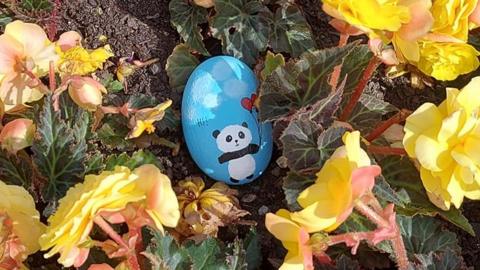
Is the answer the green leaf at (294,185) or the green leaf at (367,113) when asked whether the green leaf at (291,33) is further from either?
the green leaf at (294,185)

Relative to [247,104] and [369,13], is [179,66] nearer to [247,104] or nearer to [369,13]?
[247,104]

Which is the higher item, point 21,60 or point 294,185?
point 21,60

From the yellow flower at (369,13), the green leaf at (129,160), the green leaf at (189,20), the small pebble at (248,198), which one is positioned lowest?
the small pebble at (248,198)

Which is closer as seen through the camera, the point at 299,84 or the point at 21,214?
the point at 21,214

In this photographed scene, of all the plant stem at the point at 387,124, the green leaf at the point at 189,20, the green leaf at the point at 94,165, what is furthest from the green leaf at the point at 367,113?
the green leaf at the point at 94,165

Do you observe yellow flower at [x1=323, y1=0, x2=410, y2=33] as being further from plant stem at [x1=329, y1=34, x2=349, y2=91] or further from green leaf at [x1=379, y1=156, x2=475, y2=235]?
green leaf at [x1=379, y1=156, x2=475, y2=235]

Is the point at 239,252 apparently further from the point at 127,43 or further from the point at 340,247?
the point at 127,43

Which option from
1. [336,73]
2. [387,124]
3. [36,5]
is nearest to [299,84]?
[336,73]
